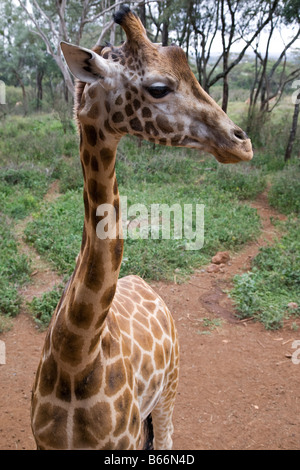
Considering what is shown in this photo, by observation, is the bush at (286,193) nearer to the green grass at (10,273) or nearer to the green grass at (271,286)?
the green grass at (271,286)

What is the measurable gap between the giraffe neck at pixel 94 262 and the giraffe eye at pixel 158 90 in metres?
0.23

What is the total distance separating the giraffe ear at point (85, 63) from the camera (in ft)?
4.59

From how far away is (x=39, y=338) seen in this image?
411cm

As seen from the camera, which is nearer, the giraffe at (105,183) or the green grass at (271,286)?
the giraffe at (105,183)

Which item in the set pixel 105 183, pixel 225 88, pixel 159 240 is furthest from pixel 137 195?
pixel 225 88

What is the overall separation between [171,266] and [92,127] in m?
3.98

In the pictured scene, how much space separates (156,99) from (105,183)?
0.38 meters

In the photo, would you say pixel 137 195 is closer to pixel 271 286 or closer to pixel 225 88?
pixel 271 286

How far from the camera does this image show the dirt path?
311 centimetres

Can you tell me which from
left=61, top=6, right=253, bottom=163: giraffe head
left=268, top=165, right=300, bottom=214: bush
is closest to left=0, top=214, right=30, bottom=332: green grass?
left=61, top=6, right=253, bottom=163: giraffe head

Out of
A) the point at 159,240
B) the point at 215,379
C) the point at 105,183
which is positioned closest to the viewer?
the point at 105,183

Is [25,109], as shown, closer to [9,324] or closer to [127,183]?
[127,183]

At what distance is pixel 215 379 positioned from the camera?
12.2 ft

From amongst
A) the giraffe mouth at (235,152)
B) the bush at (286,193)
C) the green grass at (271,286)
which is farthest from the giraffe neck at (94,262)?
the bush at (286,193)
